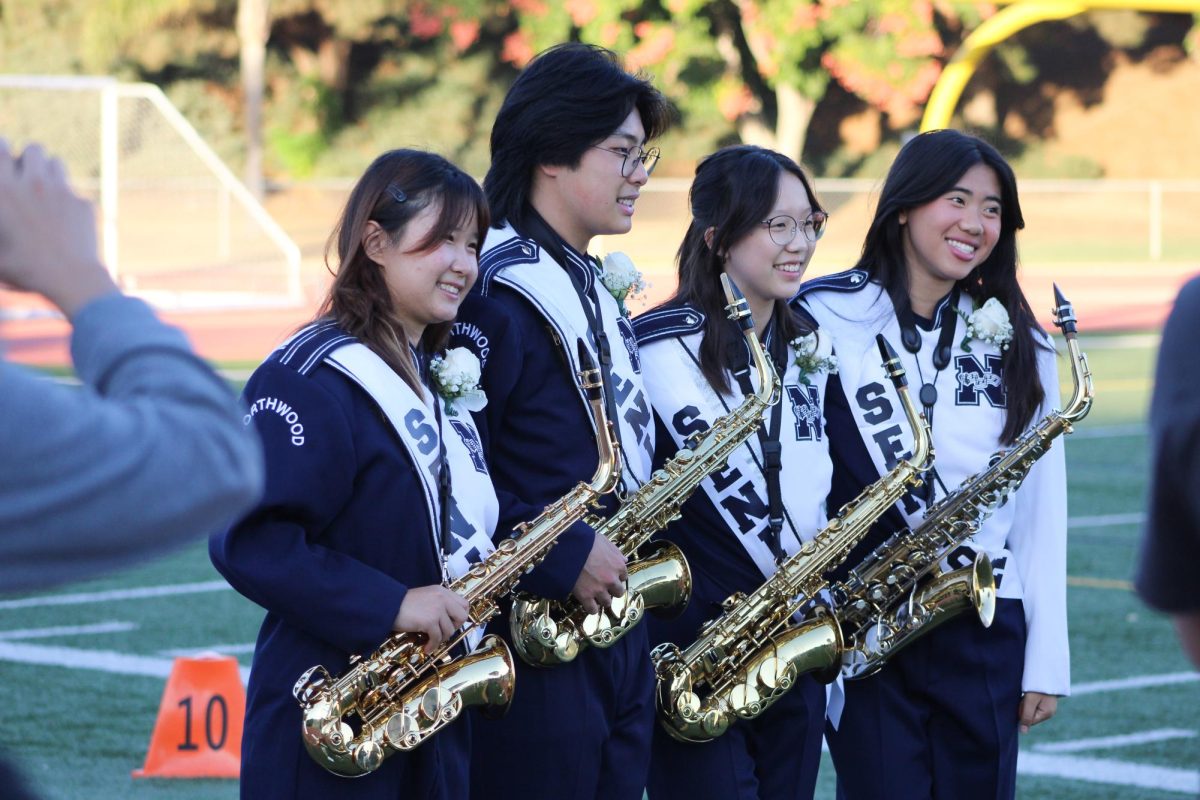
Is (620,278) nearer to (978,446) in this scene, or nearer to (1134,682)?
(978,446)

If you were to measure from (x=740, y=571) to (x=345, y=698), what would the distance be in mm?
1336

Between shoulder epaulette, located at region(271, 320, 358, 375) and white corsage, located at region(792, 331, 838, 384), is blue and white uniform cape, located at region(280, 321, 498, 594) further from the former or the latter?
white corsage, located at region(792, 331, 838, 384)

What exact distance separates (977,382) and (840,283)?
0.47 meters

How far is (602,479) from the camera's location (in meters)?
4.17

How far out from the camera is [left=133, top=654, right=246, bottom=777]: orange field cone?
633cm

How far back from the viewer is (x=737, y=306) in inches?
178

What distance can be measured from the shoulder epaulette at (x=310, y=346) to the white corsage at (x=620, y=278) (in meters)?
0.88

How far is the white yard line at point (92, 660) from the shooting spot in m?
7.82

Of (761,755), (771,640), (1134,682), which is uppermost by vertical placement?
(771,640)

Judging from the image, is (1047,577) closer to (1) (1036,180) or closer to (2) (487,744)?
(2) (487,744)

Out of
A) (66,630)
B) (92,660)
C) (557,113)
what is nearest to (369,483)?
(557,113)

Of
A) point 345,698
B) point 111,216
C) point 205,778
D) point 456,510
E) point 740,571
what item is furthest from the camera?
point 111,216

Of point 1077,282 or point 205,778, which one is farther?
point 1077,282

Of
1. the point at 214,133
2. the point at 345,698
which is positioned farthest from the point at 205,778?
the point at 214,133
